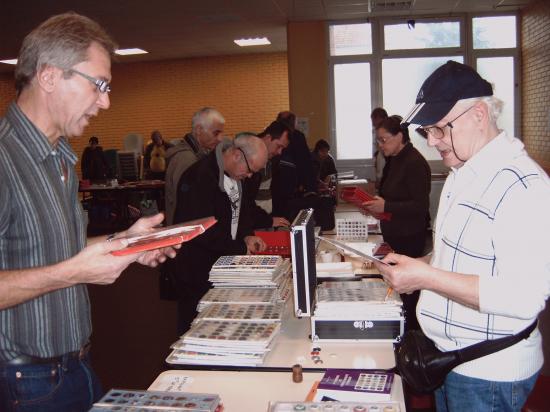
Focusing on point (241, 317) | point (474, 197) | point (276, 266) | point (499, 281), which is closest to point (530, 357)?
point (499, 281)

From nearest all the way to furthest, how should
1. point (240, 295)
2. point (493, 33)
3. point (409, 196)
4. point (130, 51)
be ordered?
point (240, 295) → point (409, 196) → point (493, 33) → point (130, 51)

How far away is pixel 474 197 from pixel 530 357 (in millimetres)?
508

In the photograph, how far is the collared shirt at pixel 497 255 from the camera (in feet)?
4.81

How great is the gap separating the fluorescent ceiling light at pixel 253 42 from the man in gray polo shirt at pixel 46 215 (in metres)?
10.4

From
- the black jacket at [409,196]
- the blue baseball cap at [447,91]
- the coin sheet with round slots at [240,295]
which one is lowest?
the coin sheet with round slots at [240,295]

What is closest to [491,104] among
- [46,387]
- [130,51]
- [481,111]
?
[481,111]

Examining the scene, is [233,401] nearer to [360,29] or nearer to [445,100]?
[445,100]

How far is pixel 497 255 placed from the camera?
4.95 feet

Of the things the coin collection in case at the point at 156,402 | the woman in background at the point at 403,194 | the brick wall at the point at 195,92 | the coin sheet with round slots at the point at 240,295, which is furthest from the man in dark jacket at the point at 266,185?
the brick wall at the point at 195,92

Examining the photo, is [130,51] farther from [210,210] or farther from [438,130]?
[438,130]

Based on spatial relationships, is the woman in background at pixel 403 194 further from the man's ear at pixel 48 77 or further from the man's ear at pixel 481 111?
the man's ear at pixel 48 77

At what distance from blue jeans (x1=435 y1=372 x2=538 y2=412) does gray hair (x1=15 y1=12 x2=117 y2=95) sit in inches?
58.6

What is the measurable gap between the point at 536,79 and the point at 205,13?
541 cm

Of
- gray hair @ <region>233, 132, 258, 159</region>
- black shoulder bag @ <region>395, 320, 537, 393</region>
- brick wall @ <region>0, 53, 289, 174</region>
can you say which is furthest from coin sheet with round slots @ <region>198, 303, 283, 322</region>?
brick wall @ <region>0, 53, 289, 174</region>
